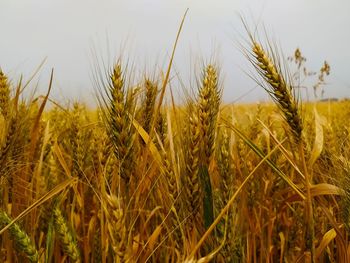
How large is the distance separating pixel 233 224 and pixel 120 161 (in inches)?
12.5

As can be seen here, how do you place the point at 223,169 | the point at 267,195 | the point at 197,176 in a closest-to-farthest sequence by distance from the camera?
the point at 197,176 < the point at 223,169 < the point at 267,195

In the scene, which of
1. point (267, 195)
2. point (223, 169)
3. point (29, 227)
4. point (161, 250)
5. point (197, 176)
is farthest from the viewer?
point (267, 195)

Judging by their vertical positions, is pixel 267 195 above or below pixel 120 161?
below

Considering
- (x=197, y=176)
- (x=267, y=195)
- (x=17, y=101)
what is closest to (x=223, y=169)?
(x=197, y=176)

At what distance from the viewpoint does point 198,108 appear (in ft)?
3.60

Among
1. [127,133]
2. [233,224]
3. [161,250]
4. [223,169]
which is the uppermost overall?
[127,133]

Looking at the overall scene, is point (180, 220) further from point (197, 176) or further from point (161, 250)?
point (161, 250)

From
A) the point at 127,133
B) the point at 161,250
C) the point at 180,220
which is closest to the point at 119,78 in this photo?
the point at 127,133

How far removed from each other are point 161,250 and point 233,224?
282mm

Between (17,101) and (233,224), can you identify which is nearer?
(233,224)

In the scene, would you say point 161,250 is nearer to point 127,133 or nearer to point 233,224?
point 233,224

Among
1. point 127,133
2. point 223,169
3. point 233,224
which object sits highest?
point 127,133

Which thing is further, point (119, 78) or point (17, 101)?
point (17, 101)

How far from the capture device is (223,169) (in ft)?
3.63
